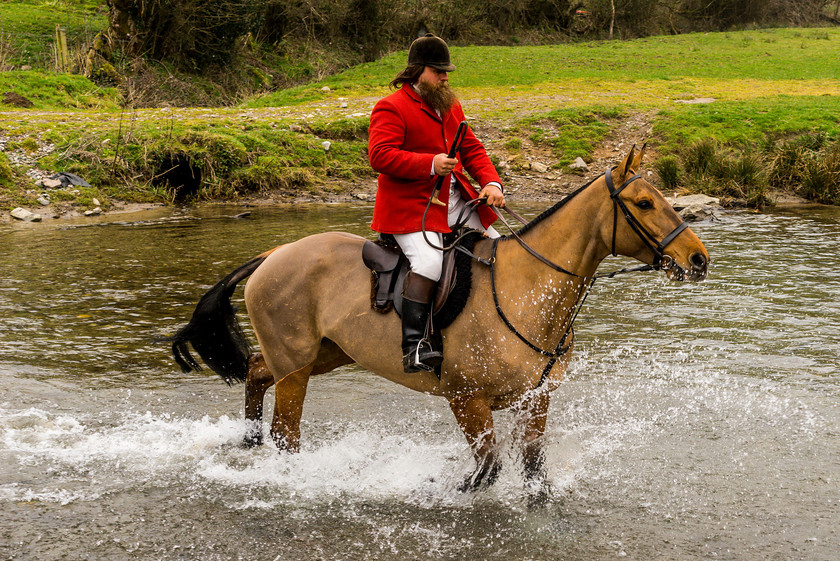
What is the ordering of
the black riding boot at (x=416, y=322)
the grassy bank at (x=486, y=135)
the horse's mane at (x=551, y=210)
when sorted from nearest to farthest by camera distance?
the horse's mane at (x=551, y=210) < the black riding boot at (x=416, y=322) < the grassy bank at (x=486, y=135)

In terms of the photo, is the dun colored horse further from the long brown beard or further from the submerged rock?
the submerged rock

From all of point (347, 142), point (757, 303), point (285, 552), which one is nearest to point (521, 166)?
point (347, 142)

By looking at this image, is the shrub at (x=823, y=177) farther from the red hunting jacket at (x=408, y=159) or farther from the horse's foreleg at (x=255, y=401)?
the horse's foreleg at (x=255, y=401)

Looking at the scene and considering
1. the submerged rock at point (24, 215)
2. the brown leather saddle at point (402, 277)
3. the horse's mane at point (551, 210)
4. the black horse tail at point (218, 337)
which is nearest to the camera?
the horse's mane at point (551, 210)

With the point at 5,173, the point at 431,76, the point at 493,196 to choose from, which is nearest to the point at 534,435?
the point at 493,196

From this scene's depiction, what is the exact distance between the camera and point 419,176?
4961 mm

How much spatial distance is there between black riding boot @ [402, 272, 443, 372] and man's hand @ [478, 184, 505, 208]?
65cm

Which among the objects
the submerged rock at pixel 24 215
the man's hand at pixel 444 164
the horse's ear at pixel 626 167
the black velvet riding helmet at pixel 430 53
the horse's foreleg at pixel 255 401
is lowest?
the submerged rock at pixel 24 215

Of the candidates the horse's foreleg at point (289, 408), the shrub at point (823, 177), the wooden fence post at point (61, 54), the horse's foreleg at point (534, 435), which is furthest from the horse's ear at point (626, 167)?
the wooden fence post at point (61, 54)

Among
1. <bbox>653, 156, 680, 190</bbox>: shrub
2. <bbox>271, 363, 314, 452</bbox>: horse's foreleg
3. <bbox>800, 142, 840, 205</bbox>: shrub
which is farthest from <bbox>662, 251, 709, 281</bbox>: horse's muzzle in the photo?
<bbox>800, 142, 840, 205</bbox>: shrub

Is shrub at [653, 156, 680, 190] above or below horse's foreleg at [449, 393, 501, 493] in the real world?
below

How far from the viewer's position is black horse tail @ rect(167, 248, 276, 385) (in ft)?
21.1

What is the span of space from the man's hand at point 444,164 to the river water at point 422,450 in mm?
2043

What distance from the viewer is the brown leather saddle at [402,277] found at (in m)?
5.08
